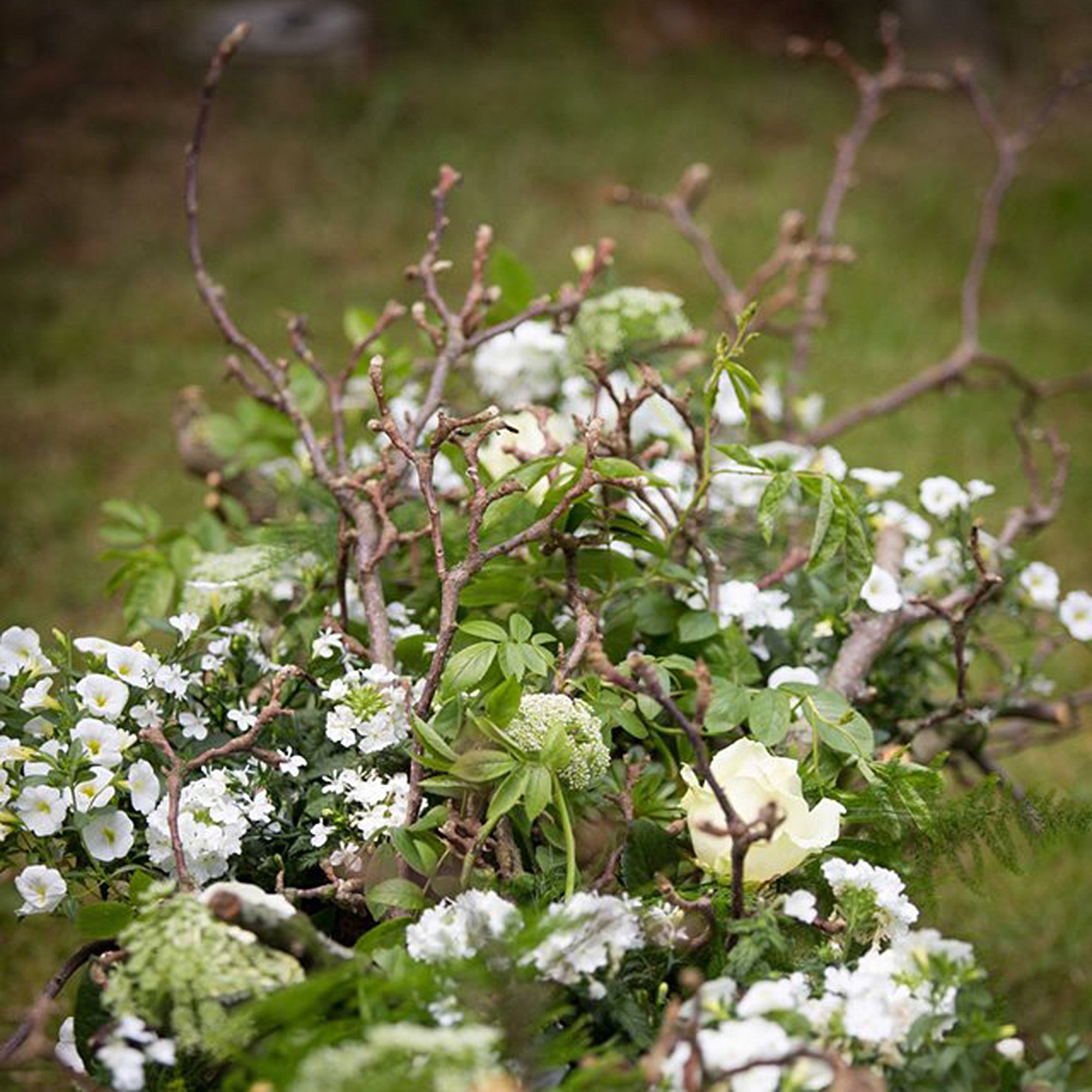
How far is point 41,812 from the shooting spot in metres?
0.88

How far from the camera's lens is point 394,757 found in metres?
0.99

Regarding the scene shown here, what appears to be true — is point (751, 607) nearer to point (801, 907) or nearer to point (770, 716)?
point (770, 716)

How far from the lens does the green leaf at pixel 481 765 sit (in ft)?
2.84

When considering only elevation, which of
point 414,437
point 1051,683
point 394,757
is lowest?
point 1051,683

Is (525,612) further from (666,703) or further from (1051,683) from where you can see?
(1051,683)

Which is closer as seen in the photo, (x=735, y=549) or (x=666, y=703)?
(x=666, y=703)

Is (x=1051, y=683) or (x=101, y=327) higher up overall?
(x=1051, y=683)

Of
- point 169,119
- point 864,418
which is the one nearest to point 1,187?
point 169,119

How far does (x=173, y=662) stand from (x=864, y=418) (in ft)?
3.46

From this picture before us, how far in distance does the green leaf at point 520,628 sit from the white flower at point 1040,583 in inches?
24.9

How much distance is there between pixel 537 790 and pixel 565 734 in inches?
1.5

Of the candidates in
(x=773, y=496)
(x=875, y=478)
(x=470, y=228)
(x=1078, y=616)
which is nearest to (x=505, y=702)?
(x=773, y=496)

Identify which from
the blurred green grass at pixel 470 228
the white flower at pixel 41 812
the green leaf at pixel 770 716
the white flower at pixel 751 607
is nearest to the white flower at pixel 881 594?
the white flower at pixel 751 607

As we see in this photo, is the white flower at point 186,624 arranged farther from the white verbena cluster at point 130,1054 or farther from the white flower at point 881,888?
the white flower at point 881,888
